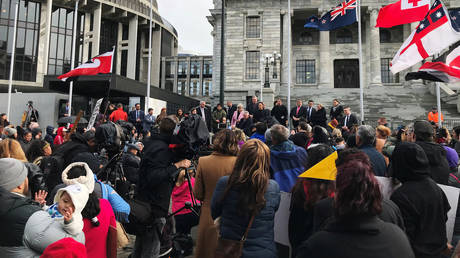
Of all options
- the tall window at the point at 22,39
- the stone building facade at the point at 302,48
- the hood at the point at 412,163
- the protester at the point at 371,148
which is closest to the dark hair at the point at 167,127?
the protester at the point at 371,148

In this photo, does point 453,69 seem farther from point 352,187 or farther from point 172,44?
point 172,44

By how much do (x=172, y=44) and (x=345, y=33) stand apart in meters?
34.8

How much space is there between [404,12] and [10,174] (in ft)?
43.7

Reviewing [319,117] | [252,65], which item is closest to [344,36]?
[252,65]

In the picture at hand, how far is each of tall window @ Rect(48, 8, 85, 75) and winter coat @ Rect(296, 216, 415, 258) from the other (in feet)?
156

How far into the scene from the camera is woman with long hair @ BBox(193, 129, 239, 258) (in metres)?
3.62

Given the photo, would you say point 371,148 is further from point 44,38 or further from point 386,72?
point 44,38

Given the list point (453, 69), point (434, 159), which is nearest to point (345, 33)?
point (453, 69)

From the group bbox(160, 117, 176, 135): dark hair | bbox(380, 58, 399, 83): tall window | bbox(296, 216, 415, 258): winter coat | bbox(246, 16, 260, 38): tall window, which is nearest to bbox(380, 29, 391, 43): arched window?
Answer: bbox(380, 58, 399, 83): tall window

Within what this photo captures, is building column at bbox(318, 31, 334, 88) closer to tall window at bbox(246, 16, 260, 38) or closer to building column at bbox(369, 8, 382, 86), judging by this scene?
building column at bbox(369, 8, 382, 86)

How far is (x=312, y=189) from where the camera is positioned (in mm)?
3213

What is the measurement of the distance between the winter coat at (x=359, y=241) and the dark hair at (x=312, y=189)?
4.23ft

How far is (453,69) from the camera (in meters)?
7.73

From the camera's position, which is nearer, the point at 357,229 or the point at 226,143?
the point at 357,229
